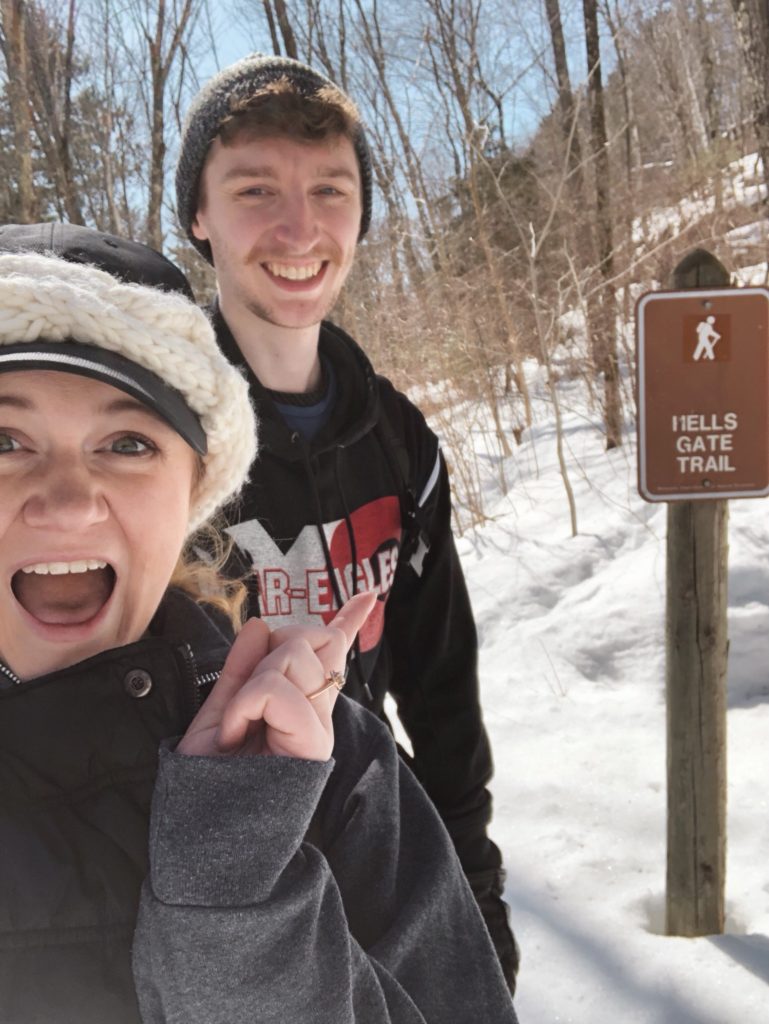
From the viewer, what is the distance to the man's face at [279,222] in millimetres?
1550

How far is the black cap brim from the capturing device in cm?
79

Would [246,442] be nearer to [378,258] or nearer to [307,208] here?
[307,208]

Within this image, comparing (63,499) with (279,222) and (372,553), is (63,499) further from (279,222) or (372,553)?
(279,222)

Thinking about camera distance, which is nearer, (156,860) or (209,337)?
(156,860)

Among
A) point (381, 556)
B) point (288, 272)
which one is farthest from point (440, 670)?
point (288, 272)

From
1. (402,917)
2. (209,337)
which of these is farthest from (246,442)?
(402,917)

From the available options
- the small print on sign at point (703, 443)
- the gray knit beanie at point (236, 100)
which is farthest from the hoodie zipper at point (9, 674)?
the small print on sign at point (703, 443)

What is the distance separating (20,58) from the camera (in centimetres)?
653

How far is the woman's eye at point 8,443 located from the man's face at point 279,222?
80cm

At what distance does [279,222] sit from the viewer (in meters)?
1.55

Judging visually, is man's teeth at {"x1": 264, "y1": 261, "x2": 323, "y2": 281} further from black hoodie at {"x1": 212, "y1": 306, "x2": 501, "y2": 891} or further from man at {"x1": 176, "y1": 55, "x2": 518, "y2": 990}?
black hoodie at {"x1": 212, "y1": 306, "x2": 501, "y2": 891}

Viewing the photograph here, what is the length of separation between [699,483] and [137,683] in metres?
1.64

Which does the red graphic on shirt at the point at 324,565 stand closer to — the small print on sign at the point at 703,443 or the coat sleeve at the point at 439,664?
the coat sleeve at the point at 439,664

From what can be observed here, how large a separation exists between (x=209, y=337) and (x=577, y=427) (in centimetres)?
709
